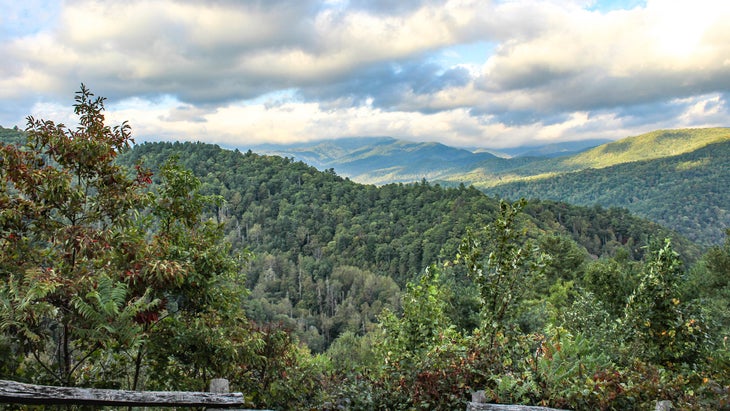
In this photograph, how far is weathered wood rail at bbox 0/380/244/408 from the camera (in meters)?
2.55

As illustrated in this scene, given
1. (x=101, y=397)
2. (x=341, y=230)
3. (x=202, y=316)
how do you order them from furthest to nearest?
(x=341, y=230) → (x=202, y=316) → (x=101, y=397)

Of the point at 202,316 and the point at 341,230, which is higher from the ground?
the point at 202,316

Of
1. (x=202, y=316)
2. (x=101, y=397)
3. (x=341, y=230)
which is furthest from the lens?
(x=341, y=230)

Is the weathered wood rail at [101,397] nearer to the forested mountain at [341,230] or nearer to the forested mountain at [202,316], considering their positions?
the forested mountain at [202,316]

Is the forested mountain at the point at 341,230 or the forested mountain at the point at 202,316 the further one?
the forested mountain at the point at 341,230

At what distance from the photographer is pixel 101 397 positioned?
2.88 meters

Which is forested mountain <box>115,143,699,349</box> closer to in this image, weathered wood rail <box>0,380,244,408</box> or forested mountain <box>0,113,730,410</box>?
forested mountain <box>0,113,730,410</box>

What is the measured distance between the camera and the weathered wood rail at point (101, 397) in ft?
8.38

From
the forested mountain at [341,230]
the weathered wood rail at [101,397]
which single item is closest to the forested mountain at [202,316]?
the weathered wood rail at [101,397]

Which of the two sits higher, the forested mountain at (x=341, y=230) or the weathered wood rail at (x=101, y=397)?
the weathered wood rail at (x=101, y=397)

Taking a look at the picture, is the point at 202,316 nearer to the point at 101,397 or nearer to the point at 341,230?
the point at 101,397

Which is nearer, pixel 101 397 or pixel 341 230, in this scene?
pixel 101 397

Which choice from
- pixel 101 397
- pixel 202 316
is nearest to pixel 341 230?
pixel 202 316

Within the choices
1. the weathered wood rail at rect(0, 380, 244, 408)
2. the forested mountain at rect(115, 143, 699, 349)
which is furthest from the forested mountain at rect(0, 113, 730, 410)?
the forested mountain at rect(115, 143, 699, 349)
